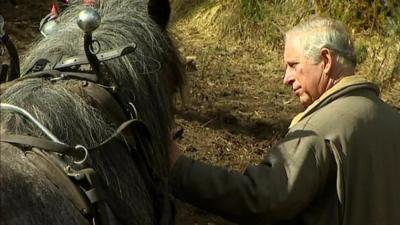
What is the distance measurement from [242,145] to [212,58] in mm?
2310

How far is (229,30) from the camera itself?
8828 mm

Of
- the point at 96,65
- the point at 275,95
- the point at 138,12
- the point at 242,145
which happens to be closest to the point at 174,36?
the point at 138,12

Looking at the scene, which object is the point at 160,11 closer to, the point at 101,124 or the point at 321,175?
the point at 101,124

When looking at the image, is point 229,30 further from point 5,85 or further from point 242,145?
point 5,85

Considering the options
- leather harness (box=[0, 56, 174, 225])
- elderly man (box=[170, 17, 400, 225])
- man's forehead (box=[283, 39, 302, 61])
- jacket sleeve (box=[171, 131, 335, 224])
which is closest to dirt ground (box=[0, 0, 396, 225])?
man's forehead (box=[283, 39, 302, 61])

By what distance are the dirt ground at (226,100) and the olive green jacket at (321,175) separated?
2070 mm

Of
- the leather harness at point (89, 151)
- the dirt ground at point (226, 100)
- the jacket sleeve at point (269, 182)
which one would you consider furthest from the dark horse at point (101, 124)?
the dirt ground at point (226, 100)

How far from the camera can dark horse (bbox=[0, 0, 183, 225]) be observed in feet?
6.29

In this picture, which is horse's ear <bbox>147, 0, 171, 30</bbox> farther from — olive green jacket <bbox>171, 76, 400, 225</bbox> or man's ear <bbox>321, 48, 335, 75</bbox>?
man's ear <bbox>321, 48, 335, 75</bbox>

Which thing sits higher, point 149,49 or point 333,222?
point 149,49

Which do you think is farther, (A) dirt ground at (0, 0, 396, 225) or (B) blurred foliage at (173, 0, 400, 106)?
(B) blurred foliage at (173, 0, 400, 106)

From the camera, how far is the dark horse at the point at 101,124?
1.92m

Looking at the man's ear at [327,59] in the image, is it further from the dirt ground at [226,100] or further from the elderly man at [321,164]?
the dirt ground at [226,100]

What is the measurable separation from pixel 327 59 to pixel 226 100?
423cm
